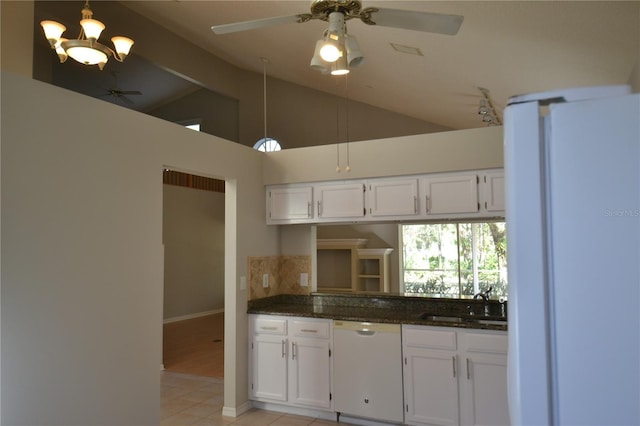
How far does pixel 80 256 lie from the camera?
2.75 m

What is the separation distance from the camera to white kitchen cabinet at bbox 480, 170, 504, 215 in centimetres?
371

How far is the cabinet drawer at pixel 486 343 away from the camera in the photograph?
3.39 m

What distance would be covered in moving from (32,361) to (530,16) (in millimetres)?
3462

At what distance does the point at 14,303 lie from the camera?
2.38 meters

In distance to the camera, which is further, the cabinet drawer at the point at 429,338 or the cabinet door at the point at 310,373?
the cabinet door at the point at 310,373

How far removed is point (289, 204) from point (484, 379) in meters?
2.39

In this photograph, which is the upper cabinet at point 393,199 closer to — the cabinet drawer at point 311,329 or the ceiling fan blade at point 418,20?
the cabinet drawer at point 311,329

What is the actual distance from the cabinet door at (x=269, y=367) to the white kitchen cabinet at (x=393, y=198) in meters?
1.51

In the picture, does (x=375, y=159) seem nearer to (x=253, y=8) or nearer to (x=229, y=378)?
(x=253, y=8)

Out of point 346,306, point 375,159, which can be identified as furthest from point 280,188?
point 346,306

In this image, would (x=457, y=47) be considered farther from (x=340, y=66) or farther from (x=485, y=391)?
(x=485, y=391)

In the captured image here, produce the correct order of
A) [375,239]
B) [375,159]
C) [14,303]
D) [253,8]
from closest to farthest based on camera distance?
[14,303] < [375,159] < [253,8] < [375,239]

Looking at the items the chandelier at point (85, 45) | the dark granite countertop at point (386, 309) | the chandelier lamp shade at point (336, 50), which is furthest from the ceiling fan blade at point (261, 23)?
the dark granite countertop at point (386, 309)

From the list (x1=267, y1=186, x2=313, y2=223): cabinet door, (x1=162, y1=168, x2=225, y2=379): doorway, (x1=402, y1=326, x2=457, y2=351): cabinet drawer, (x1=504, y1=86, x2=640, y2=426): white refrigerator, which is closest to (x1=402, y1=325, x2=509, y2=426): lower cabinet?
(x1=402, y1=326, x2=457, y2=351): cabinet drawer
